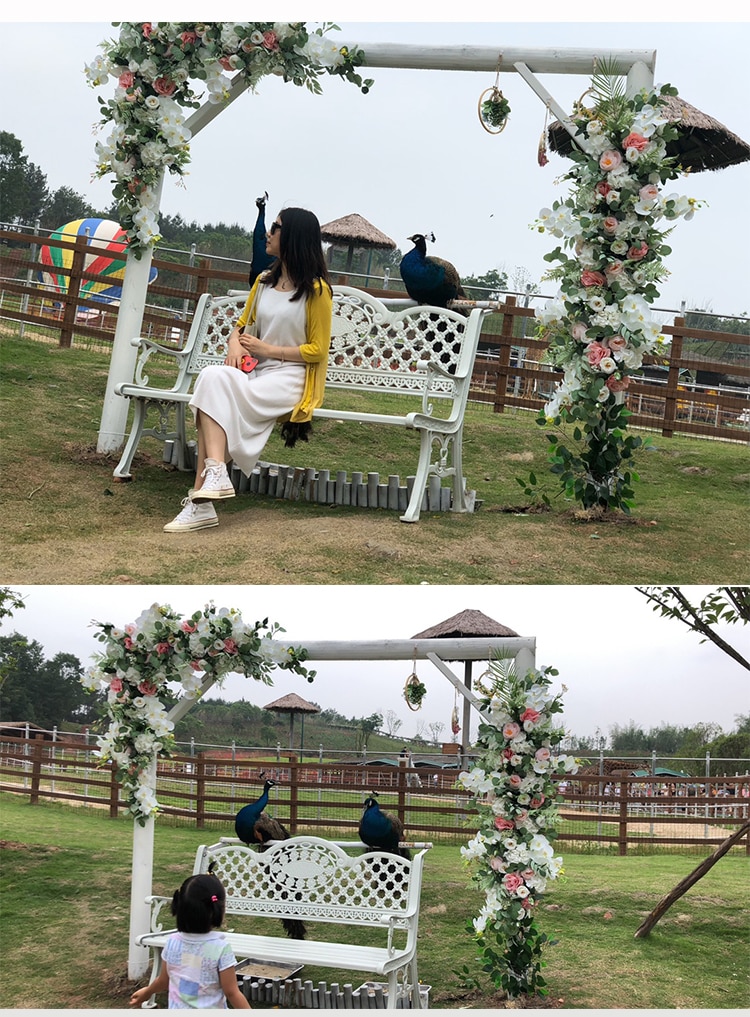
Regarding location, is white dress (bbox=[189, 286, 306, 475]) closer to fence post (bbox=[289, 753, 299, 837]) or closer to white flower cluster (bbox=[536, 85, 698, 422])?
white flower cluster (bbox=[536, 85, 698, 422])

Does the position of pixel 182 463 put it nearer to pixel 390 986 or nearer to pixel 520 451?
pixel 520 451

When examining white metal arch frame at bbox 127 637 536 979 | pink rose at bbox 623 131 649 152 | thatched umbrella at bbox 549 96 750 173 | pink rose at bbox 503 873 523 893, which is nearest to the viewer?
pink rose at bbox 503 873 523 893

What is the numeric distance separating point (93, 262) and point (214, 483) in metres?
12.9

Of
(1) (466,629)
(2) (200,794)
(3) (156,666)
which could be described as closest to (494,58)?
(3) (156,666)

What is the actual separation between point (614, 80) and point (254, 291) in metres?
2.18

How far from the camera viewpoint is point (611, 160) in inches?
209

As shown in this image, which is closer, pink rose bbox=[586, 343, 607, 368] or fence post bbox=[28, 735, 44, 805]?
pink rose bbox=[586, 343, 607, 368]

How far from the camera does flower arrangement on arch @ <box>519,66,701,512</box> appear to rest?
5.30 metres

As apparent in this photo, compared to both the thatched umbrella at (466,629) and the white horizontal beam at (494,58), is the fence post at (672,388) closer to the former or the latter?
the thatched umbrella at (466,629)

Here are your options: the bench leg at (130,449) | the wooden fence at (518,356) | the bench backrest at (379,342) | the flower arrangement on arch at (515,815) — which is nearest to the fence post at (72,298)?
the wooden fence at (518,356)

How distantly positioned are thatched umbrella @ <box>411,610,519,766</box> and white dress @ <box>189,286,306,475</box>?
6.11 metres

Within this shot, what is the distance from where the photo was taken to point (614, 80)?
543cm

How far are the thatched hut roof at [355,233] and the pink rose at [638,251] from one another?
10.1 m

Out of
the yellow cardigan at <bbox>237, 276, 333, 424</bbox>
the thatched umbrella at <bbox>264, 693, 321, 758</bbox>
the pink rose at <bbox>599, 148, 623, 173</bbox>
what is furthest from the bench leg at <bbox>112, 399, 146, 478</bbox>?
the thatched umbrella at <bbox>264, 693, 321, 758</bbox>
